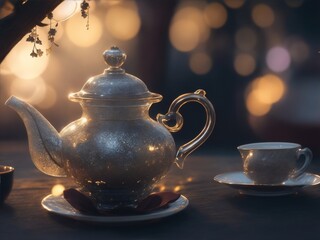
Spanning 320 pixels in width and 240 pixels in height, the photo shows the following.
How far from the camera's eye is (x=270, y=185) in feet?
3.39

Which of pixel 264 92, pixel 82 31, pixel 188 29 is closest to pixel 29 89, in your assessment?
pixel 82 31

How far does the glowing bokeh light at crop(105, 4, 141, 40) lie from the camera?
103 inches

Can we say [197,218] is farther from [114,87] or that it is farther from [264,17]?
[264,17]

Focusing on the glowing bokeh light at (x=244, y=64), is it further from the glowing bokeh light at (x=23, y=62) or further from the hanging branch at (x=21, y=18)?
the hanging branch at (x=21, y=18)

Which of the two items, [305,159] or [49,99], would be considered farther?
[49,99]

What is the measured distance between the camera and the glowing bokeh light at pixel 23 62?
255 centimetres

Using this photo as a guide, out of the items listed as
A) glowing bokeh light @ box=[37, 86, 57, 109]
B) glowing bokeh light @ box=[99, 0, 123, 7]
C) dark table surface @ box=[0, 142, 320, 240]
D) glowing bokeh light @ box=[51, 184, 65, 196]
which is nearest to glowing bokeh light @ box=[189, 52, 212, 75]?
glowing bokeh light @ box=[99, 0, 123, 7]

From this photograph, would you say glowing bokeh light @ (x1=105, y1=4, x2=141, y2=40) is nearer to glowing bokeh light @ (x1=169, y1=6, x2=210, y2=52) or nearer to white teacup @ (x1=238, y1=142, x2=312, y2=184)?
glowing bokeh light @ (x1=169, y1=6, x2=210, y2=52)

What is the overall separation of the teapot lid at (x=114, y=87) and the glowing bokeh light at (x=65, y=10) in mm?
184

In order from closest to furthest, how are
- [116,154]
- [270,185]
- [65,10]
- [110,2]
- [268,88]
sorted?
1. [116,154]
2. [270,185]
3. [65,10]
4. [268,88]
5. [110,2]

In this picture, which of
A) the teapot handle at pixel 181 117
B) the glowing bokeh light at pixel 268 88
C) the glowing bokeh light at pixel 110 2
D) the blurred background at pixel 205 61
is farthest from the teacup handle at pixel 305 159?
the glowing bokeh light at pixel 110 2

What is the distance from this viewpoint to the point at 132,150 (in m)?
0.92

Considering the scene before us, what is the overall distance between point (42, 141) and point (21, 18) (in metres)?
0.19

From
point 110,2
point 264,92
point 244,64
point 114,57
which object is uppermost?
point 110,2
